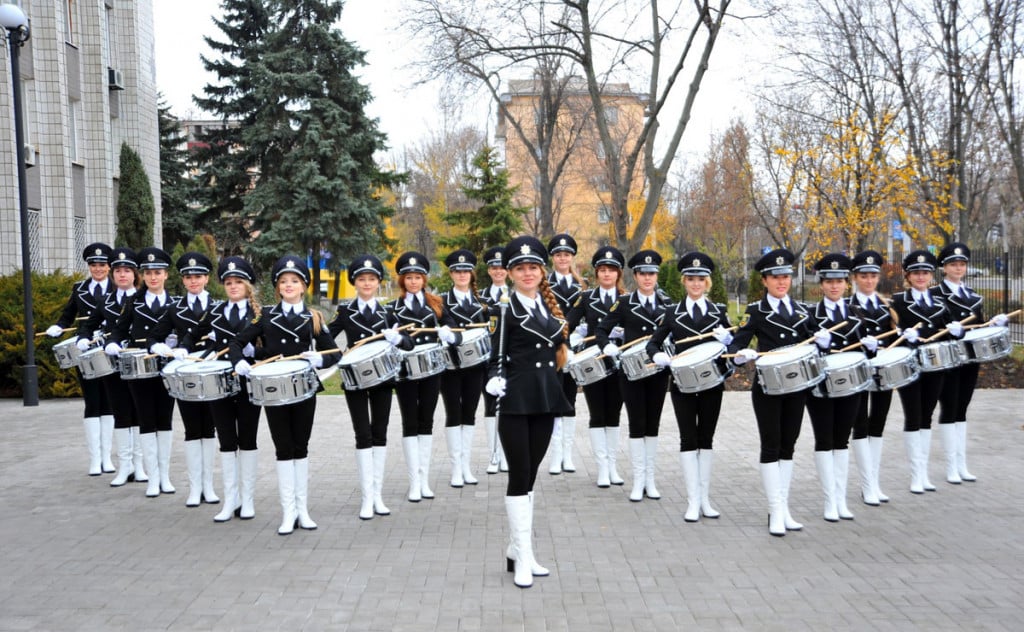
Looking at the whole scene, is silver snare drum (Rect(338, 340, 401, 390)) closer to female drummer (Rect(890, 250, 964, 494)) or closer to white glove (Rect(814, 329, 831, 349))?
white glove (Rect(814, 329, 831, 349))

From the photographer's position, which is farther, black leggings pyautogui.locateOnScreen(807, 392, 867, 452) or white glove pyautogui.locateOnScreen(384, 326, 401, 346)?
white glove pyautogui.locateOnScreen(384, 326, 401, 346)

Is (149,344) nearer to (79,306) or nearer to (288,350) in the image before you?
(79,306)

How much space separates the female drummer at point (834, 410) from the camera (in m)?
7.33

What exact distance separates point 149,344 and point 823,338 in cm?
629

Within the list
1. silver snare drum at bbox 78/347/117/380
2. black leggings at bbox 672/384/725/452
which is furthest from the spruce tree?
black leggings at bbox 672/384/725/452

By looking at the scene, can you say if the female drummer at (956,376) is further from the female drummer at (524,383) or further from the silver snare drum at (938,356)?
the female drummer at (524,383)

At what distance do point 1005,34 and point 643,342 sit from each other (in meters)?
14.6

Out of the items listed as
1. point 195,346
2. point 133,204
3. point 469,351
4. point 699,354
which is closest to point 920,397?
point 699,354

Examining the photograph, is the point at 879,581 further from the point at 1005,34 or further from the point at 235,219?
the point at 235,219

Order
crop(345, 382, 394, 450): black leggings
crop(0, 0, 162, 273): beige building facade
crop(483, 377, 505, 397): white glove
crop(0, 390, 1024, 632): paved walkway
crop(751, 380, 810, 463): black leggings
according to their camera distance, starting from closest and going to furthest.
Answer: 1. crop(0, 390, 1024, 632): paved walkway
2. crop(483, 377, 505, 397): white glove
3. crop(751, 380, 810, 463): black leggings
4. crop(345, 382, 394, 450): black leggings
5. crop(0, 0, 162, 273): beige building facade

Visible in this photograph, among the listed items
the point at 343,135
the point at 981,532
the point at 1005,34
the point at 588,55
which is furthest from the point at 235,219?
the point at 981,532

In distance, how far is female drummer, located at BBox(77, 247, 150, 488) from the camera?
902 cm

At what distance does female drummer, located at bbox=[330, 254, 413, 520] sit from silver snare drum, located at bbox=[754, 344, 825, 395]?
3163 millimetres

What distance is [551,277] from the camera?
10.1 meters
